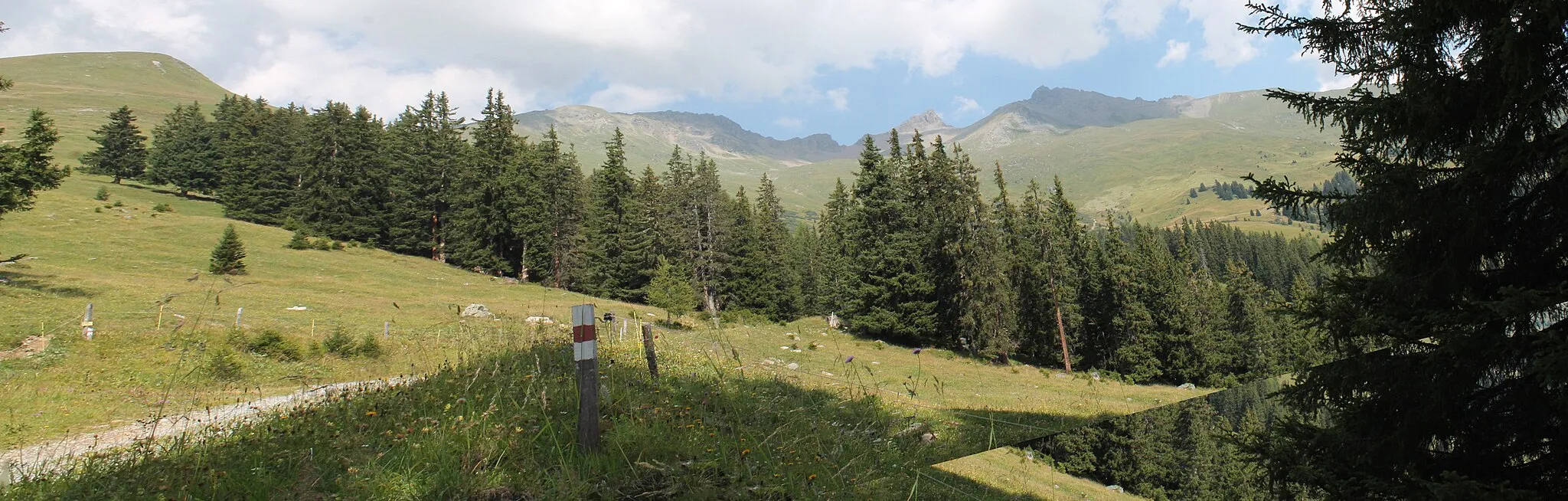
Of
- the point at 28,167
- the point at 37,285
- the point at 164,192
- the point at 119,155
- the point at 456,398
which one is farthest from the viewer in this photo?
the point at 119,155

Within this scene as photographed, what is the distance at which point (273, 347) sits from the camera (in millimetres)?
15391

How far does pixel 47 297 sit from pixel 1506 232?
3486 centimetres

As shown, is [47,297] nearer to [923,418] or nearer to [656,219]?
[923,418]

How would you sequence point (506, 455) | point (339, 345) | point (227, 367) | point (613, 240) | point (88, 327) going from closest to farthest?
point (506, 455) → point (227, 367) → point (88, 327) → point (339, 345) → point (613, 240)

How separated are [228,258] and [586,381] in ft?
130

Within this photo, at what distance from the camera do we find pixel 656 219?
170 ft

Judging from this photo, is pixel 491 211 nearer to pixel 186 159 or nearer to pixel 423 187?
pixel 423 187

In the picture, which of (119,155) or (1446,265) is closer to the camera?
(1446,265)

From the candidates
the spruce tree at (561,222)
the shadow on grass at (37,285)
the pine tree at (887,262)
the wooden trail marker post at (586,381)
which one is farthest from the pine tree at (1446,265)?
the spruce tree at (561,222)

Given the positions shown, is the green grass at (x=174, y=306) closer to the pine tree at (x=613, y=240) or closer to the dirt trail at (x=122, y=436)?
the dirt trail at (x=122, y=436)

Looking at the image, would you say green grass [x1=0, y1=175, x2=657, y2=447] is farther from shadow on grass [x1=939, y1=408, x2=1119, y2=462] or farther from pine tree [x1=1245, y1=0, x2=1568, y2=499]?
pine tree [x1=1245, y1=0, x2=1568, y2=499]

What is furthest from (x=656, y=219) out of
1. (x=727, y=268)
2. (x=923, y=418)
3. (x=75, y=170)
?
(x=75, y=170)

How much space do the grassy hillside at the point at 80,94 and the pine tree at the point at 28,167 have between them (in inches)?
2571

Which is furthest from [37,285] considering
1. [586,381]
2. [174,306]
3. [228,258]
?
[586,381]
